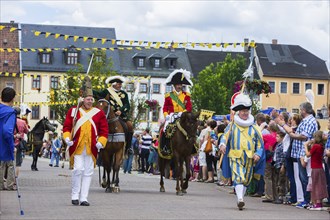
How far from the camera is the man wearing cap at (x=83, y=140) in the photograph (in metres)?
16.5

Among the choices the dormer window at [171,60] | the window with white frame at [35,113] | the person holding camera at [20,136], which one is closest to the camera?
the person holding camera at [20,136]

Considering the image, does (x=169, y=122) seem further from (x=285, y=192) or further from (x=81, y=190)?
(x=81, y=190)

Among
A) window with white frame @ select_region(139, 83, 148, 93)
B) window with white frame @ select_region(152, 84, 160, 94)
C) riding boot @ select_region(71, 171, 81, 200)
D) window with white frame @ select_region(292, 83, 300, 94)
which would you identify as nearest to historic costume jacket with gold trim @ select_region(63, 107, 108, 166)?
riding boot @ select_region(71, 171, 81, 200)

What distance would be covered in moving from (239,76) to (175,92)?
7590 centimetres

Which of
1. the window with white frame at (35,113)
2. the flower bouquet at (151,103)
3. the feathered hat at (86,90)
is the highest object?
the window with white frame at (35,113)

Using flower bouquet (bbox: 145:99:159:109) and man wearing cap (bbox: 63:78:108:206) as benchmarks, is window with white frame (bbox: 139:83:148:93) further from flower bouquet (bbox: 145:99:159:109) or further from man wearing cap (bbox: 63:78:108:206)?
man wearing cap (bbox: 63:78:108:206)

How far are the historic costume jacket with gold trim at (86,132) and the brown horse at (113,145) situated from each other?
11.0ft

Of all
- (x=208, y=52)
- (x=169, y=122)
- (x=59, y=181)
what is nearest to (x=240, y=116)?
(x=169, y=122)

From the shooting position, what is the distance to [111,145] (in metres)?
20.6

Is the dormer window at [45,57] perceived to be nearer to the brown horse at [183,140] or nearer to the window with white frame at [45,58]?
the window with white frame at [45,58]

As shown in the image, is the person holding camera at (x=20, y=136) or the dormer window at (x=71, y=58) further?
the dormer window at (x=71, y=58)

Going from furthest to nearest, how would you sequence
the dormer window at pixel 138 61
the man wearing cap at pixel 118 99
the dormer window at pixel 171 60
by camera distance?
the dormer window at pixel 171 60, the dormer window at pixel 138 61, the man wearing cap at pixel 118 99

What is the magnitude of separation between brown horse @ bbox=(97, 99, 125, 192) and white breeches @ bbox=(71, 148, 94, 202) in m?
3.69

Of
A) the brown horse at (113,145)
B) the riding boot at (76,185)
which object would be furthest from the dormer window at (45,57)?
the riding boot at (76,185)
